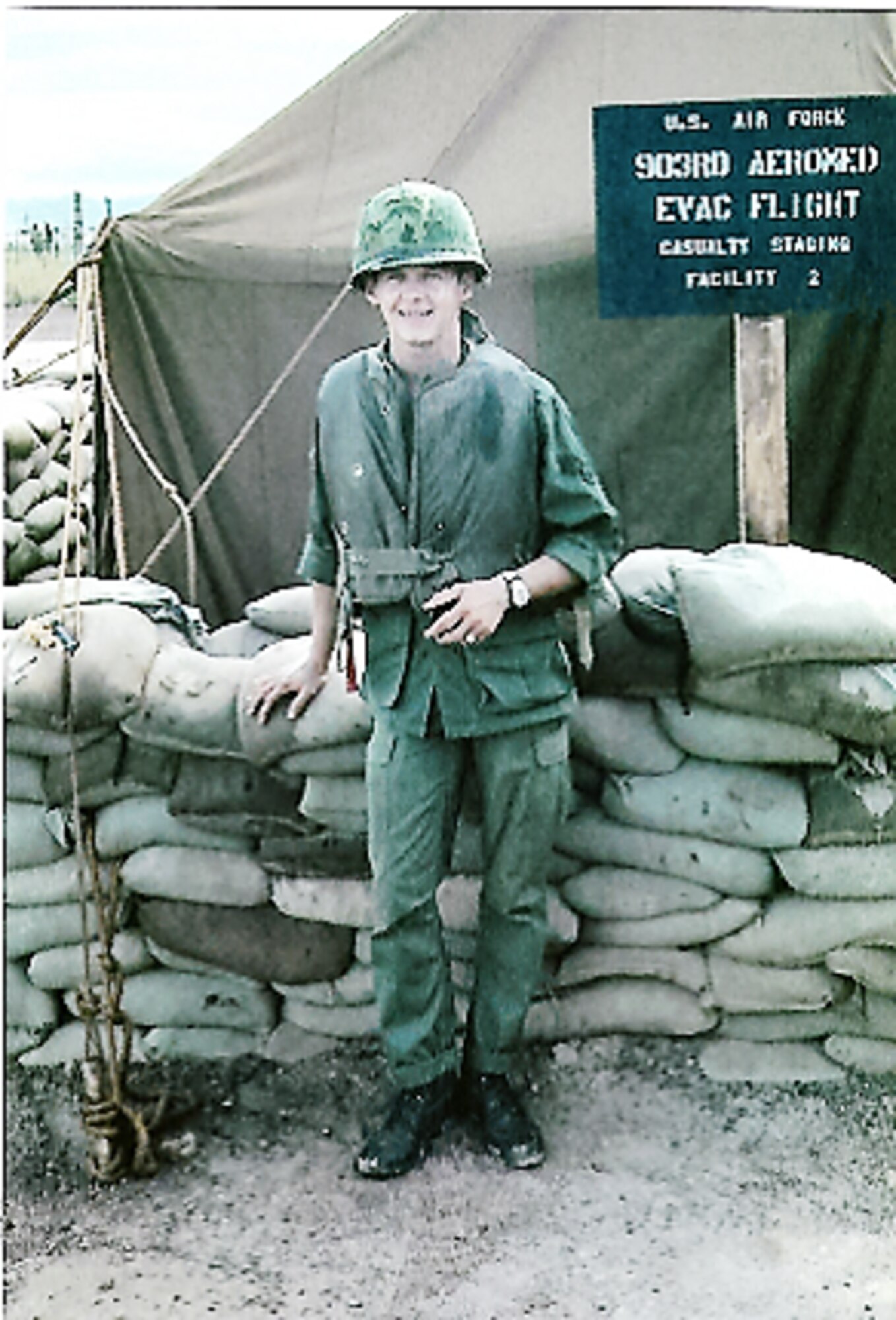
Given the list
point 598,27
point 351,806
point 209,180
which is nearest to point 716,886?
point 351,806

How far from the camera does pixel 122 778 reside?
8.56 ft

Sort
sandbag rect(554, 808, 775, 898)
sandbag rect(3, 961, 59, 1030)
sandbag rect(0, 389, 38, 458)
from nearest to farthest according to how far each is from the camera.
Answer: sandbag rect(554, 808, 775, 898), sandbag rect(3, 961, 59, 1030), sandbag rect(0, 389, 38, 458)

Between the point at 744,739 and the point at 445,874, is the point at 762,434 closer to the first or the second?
the point at 744,739

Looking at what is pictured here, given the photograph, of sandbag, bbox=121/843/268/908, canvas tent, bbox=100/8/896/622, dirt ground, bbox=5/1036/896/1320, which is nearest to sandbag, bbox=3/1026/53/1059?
dirt ground, bbox=5/1036/896/1320

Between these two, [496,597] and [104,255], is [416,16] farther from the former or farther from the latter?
[104,255]

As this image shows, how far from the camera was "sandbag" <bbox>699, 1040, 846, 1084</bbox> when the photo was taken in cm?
253

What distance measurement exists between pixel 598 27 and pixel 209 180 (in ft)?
3.76

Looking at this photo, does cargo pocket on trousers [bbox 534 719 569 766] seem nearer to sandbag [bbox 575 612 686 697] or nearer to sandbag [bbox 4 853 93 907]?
sandbag [bbox 575 612 686 697]

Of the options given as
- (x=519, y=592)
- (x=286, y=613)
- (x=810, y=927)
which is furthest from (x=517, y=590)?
(x=810, y=927)

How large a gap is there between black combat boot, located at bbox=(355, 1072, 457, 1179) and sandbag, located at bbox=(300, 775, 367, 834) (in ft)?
1.36

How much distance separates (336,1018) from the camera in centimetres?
262

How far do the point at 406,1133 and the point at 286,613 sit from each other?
877 millimetres

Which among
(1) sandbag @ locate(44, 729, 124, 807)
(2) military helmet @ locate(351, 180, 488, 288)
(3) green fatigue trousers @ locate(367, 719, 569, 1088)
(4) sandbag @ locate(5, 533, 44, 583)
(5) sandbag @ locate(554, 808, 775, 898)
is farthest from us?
(4) sandbag @ locate(5, 533, 44, 583)

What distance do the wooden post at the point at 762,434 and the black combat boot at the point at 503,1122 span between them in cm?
97
